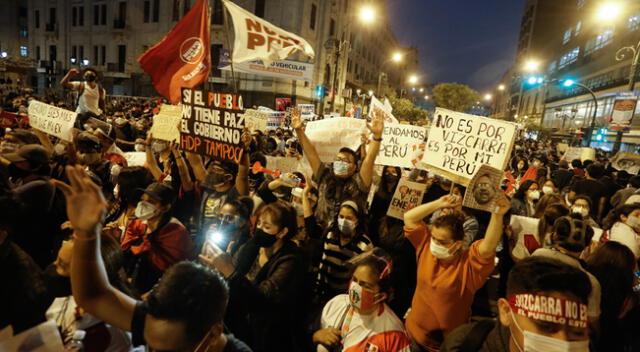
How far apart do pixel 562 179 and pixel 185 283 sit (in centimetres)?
933

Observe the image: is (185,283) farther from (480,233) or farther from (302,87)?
(302,87)

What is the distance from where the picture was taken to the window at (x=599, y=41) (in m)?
38.2

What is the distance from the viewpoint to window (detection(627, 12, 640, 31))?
3088 cm

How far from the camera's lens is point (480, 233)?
4.38 meters

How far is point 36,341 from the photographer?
5.82 feet

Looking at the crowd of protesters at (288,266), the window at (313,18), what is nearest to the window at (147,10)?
the window at (313,18)

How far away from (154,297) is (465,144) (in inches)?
139

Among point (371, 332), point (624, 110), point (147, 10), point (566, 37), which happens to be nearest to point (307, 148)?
point (371, 332)

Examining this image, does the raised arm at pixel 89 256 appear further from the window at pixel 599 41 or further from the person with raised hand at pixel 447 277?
the window at pixel 599 41

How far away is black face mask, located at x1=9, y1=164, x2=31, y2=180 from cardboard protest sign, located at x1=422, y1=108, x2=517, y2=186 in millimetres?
4424

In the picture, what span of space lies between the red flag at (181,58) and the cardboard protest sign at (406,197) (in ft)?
11.7

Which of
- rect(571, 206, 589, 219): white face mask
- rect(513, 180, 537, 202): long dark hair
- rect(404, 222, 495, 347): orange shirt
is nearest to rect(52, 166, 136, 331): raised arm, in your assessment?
rect(404, 222, 495, 347): orange shirt

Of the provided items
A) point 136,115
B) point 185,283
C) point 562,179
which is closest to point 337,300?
point 185,283

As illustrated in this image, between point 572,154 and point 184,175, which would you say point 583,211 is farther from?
point 572,154
